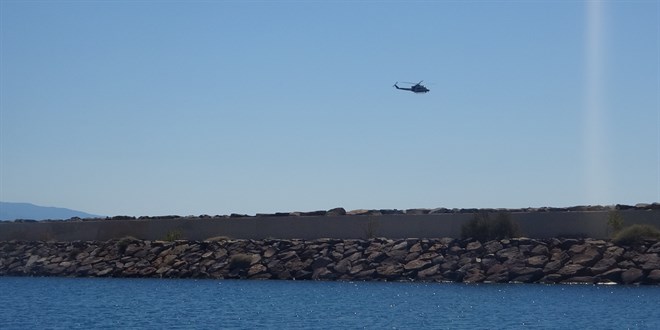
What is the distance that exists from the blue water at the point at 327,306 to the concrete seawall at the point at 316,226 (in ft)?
22.1

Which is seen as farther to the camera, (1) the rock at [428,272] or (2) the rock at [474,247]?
(2) the rock at [474,247]

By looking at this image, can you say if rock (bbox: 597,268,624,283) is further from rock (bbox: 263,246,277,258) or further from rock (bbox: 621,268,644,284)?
rock (bbox: 263,246,277,258)

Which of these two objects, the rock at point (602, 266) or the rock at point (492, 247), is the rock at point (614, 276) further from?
the rock at point (492, 247)

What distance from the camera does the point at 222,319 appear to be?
26.9 metres

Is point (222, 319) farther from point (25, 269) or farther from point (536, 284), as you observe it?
point (25, 269)

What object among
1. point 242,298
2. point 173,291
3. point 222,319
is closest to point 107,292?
point 173,291

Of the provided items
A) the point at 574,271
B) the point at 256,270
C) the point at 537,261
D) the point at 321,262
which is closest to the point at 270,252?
the point at 256,270

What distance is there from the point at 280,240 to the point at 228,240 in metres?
2.86

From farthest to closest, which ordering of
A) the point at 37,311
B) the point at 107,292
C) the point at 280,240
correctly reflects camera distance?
the point at 280,240
the point at 107,292
the point at 37,311

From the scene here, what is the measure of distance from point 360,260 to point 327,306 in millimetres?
9659

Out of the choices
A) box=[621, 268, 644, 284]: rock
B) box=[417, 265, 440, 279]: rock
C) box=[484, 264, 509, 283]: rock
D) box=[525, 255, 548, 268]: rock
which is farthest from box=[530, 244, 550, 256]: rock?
box=[417, 265, 440, 279]: rock

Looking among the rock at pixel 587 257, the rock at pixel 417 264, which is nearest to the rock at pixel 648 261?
the rock at pixel 587 257

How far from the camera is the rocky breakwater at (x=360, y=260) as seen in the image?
1404 inches

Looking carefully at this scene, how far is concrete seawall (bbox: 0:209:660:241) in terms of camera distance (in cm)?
4075
